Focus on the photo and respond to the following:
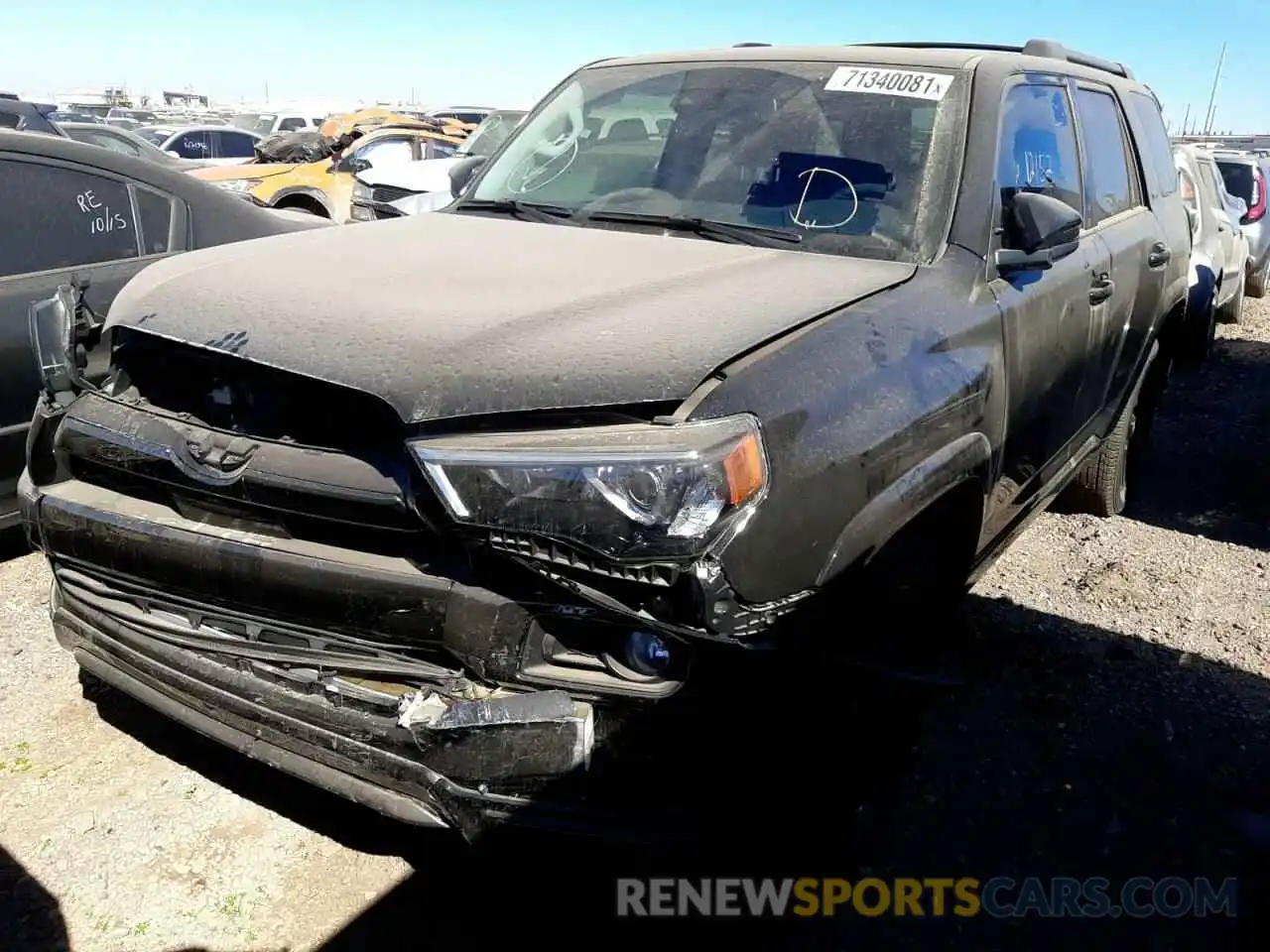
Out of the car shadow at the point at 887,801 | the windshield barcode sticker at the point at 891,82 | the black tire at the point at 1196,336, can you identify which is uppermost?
the windshield barcode sticker at the point at 891,82

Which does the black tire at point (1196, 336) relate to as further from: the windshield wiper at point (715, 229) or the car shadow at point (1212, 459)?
the windshield wiper at point (715, 229)

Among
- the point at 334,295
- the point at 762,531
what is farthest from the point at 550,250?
the point at 762,531

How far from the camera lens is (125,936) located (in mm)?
2270

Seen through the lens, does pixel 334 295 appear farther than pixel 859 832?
No

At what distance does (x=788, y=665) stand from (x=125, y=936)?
5.31 ft

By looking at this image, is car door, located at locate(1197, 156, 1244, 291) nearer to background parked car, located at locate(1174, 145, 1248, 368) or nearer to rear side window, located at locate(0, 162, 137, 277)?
background parked car, located at locate(1174, 145, 1248, 368)

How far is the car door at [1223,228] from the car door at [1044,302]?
6529mm

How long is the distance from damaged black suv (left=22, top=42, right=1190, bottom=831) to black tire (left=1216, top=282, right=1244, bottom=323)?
795 cm

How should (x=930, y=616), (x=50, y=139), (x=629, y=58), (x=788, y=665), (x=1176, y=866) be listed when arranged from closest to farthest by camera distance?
(x=788, y=665)
(x=1176, y=866)
(x=930, y=616)
(x=629, y=58)
(x=50, y=139)

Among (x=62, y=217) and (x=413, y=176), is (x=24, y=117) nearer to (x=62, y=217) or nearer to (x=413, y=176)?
(x=413, y=176)

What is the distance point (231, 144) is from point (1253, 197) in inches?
692

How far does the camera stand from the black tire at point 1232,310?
992 centimetres

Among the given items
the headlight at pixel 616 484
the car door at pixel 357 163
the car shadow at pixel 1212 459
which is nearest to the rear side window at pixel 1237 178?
the car shadow at pixel 1212 459

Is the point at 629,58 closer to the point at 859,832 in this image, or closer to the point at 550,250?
the point at 550,250
